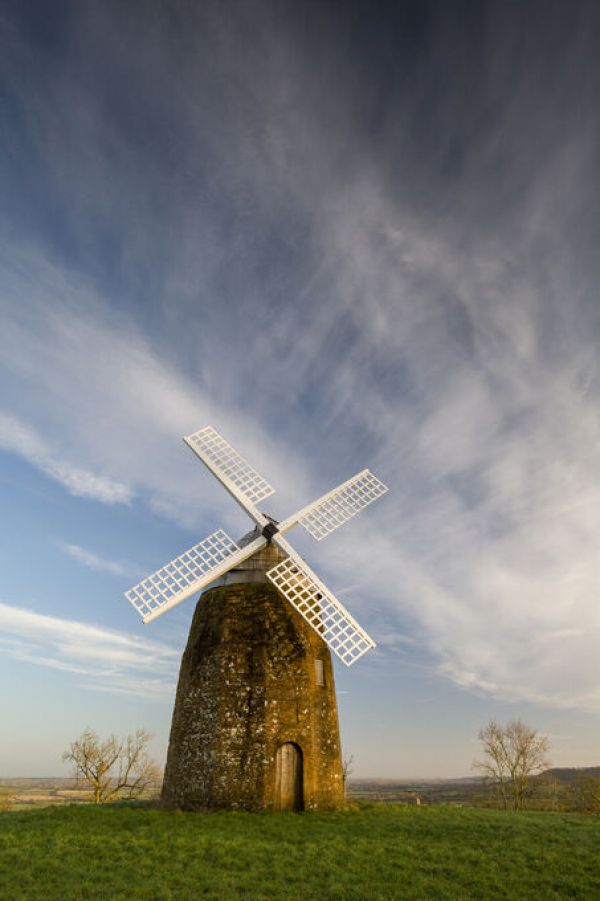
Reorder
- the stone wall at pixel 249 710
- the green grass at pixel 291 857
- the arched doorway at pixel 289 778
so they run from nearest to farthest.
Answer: the green grass at pixel 291 857
the stone wall at pixel 249 710
the arched doorway at pixel 289 778

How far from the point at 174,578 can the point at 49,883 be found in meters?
10.3

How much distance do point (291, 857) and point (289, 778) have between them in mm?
5300

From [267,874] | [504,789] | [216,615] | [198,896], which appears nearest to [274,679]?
[216,615]

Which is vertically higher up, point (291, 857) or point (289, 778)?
point (289, 778)

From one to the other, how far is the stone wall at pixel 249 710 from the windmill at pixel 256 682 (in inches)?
1.3

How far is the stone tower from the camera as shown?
17.0 m

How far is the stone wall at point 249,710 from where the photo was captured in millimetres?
16938

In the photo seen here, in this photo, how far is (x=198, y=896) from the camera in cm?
1004

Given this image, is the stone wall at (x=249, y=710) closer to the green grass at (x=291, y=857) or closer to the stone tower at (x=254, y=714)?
the stone tower at (x=254, y=714)

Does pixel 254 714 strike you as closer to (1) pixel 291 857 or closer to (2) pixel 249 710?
(2) pixel 249 710

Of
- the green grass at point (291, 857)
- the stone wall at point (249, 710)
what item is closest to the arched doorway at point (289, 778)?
the stone wall at point (249, 710)

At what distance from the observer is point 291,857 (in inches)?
486

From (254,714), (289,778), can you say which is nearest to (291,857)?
(289,778)

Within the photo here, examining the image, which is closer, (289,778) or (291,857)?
(291,857)
